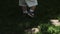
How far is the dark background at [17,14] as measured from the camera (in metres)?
5.20

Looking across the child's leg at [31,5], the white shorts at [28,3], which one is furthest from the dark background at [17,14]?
the white shorts at [28,3]

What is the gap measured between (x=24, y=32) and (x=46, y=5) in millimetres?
1358

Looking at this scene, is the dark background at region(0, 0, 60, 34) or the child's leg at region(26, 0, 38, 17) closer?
the dark background at region(0, 0, 60, 34)

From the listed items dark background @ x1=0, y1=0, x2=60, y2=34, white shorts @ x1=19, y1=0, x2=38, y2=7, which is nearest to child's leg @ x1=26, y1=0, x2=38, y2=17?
white shorts @ x1=19, y1=0, x2=38, y2=7

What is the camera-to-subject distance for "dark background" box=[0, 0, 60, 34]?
5.20m

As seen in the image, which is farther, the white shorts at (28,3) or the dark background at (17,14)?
the white shorts at (28,3)

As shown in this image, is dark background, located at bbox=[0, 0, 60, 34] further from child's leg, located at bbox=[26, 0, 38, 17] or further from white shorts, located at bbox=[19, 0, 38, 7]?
white shorts, located at bbox=[19, 0, 38, 7]

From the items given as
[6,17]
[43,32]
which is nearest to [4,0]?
[6,17]

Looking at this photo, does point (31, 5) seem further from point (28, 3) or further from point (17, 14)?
point (17, 14)

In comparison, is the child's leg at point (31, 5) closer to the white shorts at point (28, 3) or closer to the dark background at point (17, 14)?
the white shorts at point (28, 3)

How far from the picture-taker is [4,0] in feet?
Answer: 20.9

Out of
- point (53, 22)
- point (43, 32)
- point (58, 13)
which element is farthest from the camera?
point (58, 13)

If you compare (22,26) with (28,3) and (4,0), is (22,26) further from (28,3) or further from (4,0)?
(4,0)

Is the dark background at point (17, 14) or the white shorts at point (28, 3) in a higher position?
the white shorts at point (28, 3)
